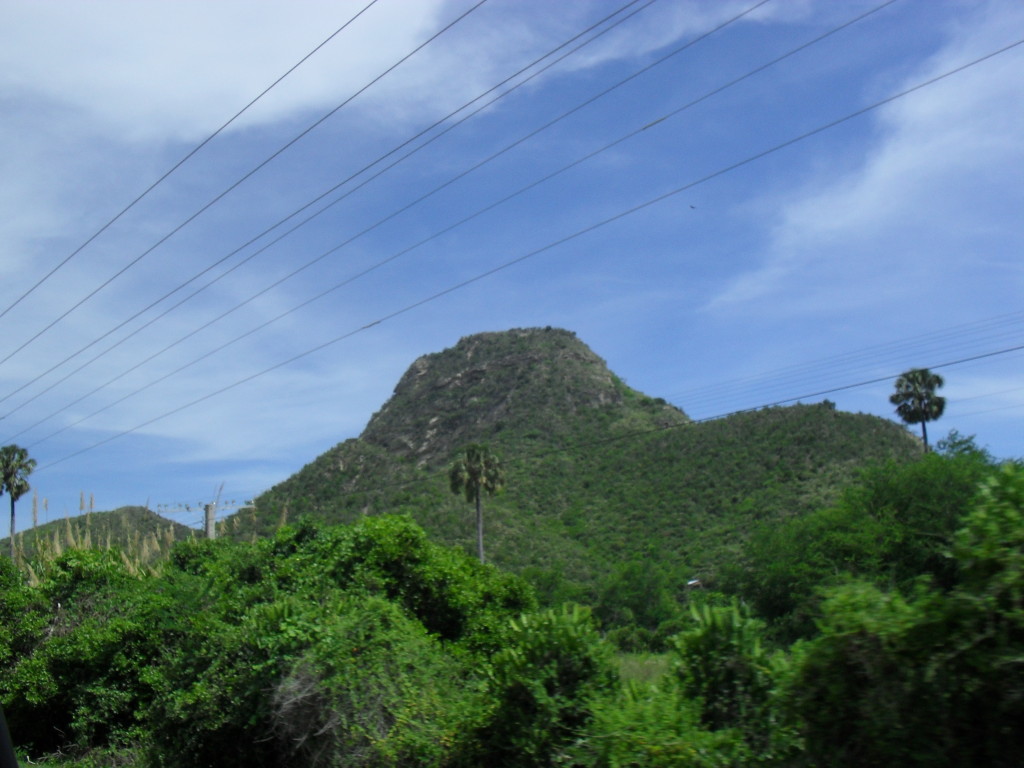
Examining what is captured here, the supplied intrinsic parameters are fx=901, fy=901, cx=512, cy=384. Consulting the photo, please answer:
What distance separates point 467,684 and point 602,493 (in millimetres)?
60344

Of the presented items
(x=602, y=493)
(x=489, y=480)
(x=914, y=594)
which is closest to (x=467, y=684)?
(x=914, y=594)

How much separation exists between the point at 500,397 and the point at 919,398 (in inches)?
2316

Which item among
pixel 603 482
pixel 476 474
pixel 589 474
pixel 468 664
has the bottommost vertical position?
pixel 468 664

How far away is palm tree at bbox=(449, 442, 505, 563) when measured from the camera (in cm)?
5606

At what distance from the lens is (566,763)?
7723 millimetres

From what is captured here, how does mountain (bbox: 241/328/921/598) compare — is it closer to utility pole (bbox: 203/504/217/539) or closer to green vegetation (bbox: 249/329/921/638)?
green vegetation (bbox: 249/329/921/638)

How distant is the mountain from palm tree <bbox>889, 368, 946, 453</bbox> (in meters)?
6.16

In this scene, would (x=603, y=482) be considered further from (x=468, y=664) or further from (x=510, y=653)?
(x=510, y=653)

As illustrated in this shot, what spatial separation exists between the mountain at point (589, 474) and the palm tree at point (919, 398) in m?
6.16

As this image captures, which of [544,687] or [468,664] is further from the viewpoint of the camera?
[468,664]

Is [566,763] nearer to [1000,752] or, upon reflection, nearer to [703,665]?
[703,665]

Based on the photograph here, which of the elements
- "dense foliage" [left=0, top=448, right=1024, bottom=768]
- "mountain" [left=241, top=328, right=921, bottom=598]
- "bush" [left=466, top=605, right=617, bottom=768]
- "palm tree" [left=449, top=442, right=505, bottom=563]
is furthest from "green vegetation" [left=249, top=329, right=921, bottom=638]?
"bush" [left=466, top=605, right=617, bottom=768]

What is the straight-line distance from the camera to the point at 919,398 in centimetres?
4994

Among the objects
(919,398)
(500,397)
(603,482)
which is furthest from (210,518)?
(500,397)
